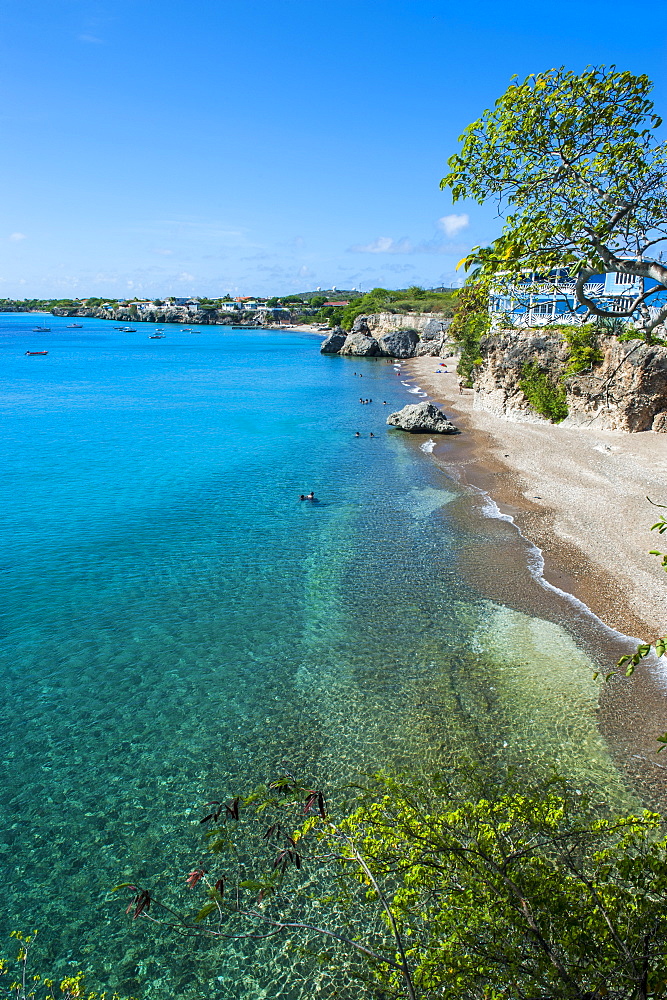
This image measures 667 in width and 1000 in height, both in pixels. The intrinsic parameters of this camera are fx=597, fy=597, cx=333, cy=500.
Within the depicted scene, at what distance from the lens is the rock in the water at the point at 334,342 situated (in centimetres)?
12581

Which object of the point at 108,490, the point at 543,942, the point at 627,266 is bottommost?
the point at 108,490

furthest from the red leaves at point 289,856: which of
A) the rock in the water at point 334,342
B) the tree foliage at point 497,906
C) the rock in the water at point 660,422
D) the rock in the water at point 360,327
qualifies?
the rock in the water at point 360,327

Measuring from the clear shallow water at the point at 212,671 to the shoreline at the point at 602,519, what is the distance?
35.1 inches

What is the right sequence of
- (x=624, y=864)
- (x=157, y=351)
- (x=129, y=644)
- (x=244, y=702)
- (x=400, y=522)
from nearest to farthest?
(x=624, y=864)
(x=244, y=702)
(x=129, y=644)
(x=400, y=522)
(x=157, y=351)

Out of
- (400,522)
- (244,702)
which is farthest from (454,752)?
(400,522)

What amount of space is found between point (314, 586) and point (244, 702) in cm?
670

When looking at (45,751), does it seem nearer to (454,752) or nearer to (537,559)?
(454,752)

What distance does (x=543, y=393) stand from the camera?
4512 centimetres

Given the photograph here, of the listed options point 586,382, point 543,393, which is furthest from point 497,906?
point 543,393

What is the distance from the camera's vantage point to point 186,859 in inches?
412

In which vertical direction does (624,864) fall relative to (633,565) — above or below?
above

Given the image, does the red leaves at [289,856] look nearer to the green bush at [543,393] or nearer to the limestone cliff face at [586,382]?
the limestone cliff face at [586,382]

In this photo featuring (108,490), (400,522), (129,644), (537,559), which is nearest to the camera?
(129,644)

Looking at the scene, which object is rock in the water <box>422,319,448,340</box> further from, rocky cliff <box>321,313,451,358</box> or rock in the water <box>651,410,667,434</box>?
rock in the water <box>651,410,667,434</box>
